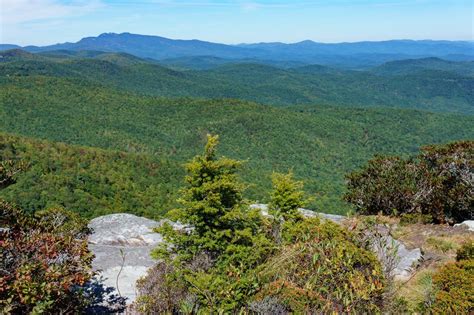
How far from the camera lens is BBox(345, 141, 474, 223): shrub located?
1883 centimetres

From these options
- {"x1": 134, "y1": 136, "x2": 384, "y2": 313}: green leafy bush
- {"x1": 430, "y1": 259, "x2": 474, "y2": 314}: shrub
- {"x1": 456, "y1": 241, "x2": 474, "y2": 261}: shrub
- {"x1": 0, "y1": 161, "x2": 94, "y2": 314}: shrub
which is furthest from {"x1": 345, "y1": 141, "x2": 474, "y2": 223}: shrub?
{"x1": 0, "y1": 161, "x2": 94, "y2": 314}: shrub

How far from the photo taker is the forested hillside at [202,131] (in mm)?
52469

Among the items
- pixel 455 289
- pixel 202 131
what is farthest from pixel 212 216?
pixel 202 131

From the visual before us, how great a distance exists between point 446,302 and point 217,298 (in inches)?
181

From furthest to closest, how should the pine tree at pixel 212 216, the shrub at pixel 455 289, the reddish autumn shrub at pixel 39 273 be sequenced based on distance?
the pine tree at pixel 212 216 → the shrub at pixel 455 289 → the reddish autumn shrub at pixel 39 273

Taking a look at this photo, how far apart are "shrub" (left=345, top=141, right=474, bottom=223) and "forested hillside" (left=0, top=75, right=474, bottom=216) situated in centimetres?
2623

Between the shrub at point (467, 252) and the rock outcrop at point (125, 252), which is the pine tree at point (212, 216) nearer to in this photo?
the rock outcrop at point (125, 252)

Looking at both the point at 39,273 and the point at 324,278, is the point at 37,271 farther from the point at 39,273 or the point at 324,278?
the point at 324,278

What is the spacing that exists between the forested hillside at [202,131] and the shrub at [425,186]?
26229mm

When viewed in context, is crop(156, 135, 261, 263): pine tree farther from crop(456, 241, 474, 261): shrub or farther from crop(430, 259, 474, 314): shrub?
crop(456, 241, 474, 261): shrub

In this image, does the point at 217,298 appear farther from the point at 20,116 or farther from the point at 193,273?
the point at 20,116

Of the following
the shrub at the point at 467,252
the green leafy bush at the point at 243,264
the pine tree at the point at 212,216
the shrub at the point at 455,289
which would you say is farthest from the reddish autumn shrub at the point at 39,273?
the shrub at the point at 467,252

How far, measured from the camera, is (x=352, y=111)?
137875mm

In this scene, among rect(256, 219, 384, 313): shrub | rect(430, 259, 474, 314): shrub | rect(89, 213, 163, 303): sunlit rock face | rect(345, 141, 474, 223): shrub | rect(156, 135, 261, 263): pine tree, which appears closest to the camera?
rect(256, 219, 384, 313): shrub
